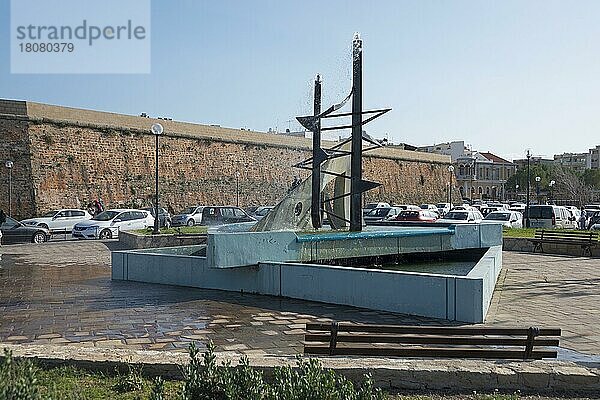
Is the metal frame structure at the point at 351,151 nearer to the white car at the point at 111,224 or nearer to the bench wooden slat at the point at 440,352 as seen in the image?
the bench wooden slat at the point at 440,352

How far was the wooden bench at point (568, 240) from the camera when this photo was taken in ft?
60.3

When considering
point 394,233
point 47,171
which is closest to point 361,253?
point 394,233

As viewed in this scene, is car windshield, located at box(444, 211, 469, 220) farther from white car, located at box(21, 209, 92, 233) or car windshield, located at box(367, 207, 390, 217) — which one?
white car, located at box(21, 209, 92, 233)

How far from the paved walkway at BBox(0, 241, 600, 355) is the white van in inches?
665

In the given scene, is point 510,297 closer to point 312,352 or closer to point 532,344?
point 532,344

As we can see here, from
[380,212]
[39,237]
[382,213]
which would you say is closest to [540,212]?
[382,213]

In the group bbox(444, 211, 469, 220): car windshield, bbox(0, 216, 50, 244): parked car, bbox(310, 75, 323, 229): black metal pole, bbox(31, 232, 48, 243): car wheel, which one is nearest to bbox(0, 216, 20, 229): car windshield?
bbox(0, 216, 50, 244): parked car

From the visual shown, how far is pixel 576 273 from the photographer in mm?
13969

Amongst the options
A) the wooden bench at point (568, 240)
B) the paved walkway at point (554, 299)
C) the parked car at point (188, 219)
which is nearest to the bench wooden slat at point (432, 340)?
the paved walkway at point (554, 299)

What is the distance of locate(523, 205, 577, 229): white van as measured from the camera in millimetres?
29594

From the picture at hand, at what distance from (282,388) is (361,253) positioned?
27.0 feet

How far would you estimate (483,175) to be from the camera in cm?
9106

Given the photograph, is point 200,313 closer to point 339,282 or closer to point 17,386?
point 339,282

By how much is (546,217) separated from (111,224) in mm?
19325
